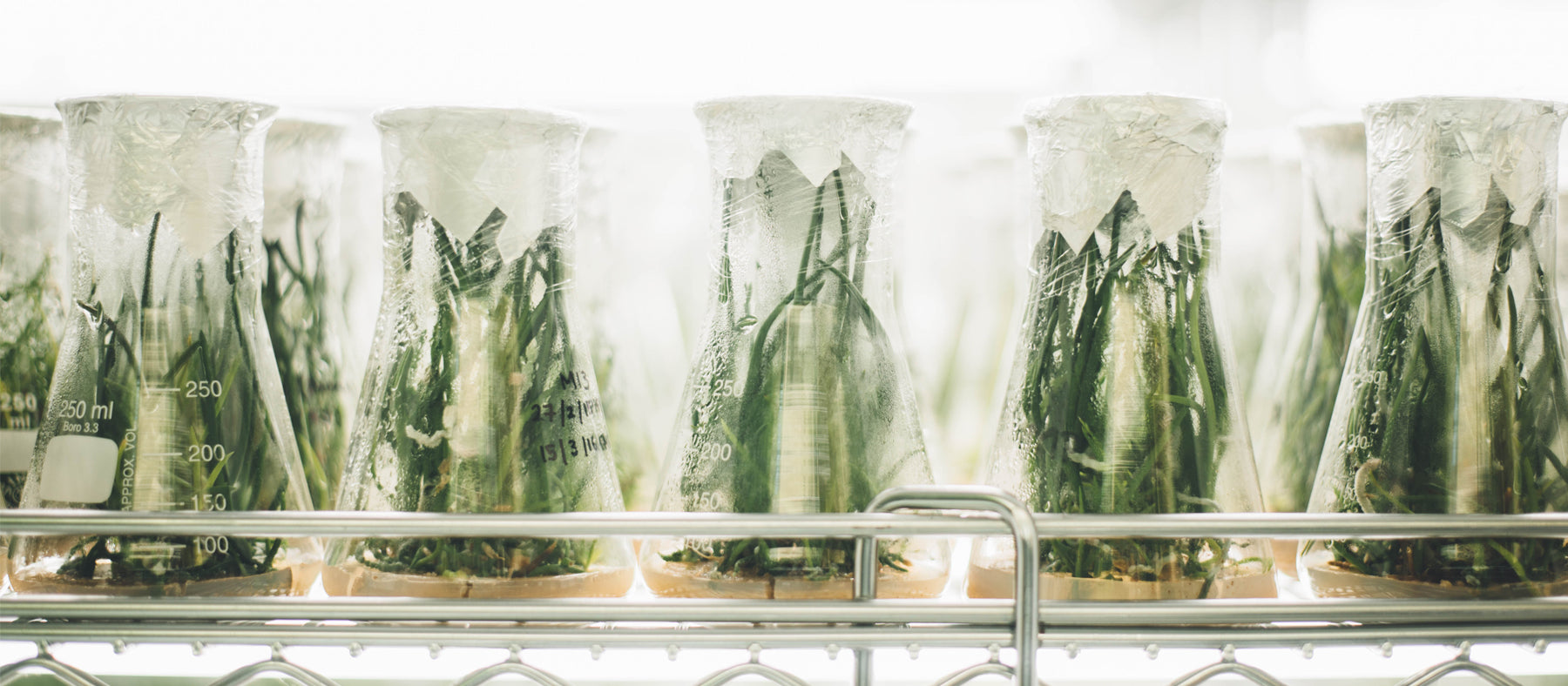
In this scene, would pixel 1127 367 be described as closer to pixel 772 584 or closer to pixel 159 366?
pixel 772 584

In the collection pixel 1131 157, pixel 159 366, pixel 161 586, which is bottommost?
pixel 161 586

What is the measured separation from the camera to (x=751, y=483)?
51cm

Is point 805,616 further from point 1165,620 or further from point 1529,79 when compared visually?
point 1529,79

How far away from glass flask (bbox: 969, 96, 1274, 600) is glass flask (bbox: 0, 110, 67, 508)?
0.53 metres

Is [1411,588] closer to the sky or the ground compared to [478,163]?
closer to the ground

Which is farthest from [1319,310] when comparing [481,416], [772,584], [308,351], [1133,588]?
[308,351]

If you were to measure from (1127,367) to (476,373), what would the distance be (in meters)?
0.31

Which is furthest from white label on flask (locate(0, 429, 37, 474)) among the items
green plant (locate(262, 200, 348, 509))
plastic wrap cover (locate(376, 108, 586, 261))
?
plastic wrap cover (locate(376, 108, 586, 261))

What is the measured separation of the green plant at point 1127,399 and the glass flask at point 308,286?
0.40 m

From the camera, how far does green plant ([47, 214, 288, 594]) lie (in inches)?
19.9

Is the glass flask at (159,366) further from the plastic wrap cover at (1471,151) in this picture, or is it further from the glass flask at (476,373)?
the plastic wrap cover at (1471,151)

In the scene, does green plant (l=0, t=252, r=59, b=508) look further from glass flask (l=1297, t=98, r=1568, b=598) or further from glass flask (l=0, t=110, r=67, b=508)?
glass flask (l=1297, t=98, r=1568, b=598)

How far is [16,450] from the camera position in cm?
59

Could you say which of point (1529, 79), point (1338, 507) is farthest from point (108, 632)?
point (1529, 79)
